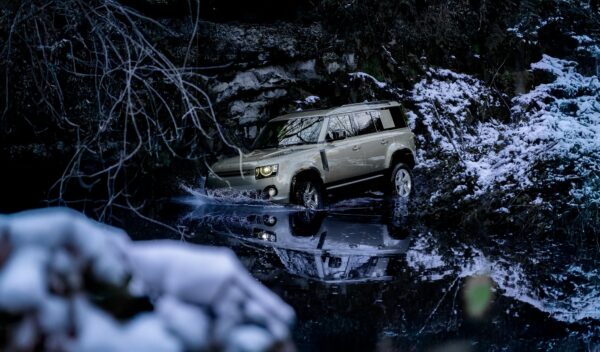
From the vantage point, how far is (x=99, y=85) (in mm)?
5984

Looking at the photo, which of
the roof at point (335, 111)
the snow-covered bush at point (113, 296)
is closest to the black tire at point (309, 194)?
the roof at point (335, 111)

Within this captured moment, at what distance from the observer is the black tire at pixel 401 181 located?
12992mm

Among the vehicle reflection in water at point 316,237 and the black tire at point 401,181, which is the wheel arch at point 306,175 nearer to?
the vehicle reflection in water at point 316,237

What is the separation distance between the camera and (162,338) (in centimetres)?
141

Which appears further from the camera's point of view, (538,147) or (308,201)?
(308,201)

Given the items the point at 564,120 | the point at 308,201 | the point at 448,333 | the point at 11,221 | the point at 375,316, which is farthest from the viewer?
the point at 308,201

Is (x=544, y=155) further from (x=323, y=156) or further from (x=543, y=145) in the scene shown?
(x=323, y=156)

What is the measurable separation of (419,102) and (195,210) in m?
→ 7.92

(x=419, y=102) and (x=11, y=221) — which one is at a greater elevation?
(x=11, y=221)

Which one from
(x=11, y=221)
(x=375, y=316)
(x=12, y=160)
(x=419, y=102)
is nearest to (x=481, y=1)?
(x=419, y=102)

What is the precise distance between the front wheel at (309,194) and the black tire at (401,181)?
6.69 feet

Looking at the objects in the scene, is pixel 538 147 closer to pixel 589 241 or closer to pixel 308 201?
pixel 589 241

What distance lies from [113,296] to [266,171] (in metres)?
9.40

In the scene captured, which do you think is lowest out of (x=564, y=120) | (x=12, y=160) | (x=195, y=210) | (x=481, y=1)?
(x=195, y=210)
